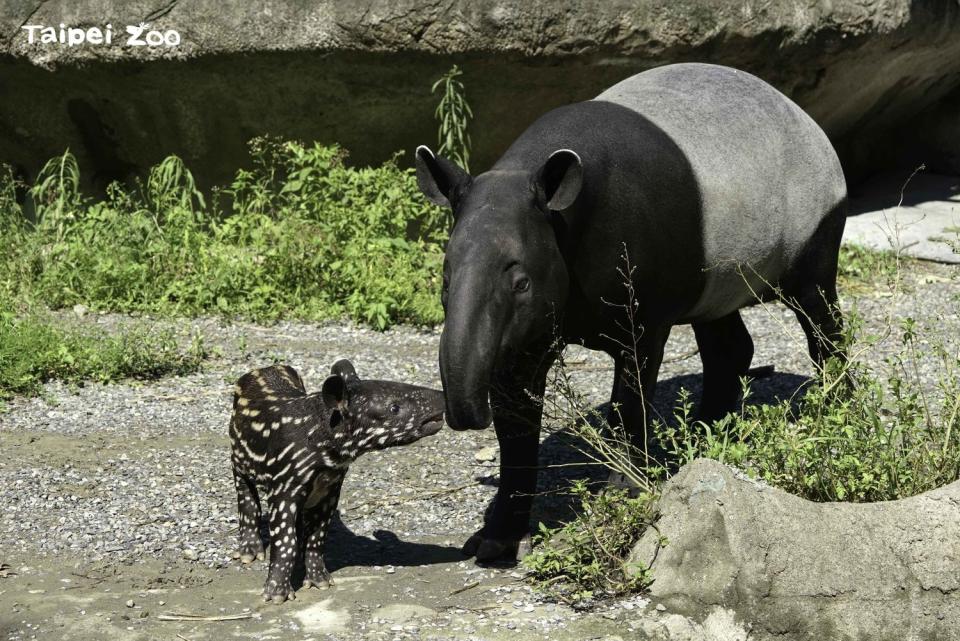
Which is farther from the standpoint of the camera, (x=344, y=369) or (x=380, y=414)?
(x=344, y=369)

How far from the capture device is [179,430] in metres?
6.79

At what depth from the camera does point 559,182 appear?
Answer: 15.2 ft

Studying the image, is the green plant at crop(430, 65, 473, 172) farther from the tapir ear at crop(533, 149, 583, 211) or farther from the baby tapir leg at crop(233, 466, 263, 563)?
the tapir ear at crop(533, 149, 583, 211)

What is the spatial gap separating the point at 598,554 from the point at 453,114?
16.9 ft

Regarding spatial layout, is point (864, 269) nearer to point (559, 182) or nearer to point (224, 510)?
point (559, 182)

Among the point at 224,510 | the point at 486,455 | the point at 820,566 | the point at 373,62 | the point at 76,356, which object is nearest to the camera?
the point at 820,566

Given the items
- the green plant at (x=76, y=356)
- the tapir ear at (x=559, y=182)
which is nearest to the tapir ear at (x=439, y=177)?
the tapir ear at (x=559, y=182)

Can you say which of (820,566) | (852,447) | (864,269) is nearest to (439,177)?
(852,447)

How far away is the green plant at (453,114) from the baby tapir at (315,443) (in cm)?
444

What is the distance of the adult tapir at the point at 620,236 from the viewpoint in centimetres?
450

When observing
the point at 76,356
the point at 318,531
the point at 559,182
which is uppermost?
the point at 559,182

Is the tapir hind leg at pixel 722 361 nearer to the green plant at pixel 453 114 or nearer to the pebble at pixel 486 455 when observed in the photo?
the pebble at pixel 486 455

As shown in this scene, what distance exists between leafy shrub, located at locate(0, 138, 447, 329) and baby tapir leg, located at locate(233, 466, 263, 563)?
3284mm

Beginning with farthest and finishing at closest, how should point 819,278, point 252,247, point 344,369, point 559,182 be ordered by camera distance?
point 252,247, point 819,278, point 344,369, point 559,182
